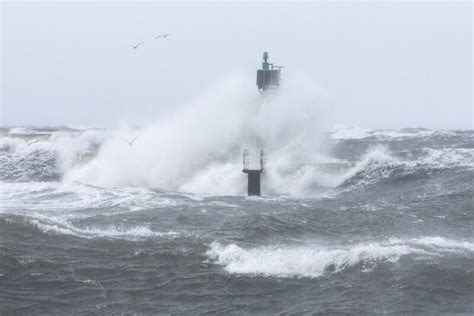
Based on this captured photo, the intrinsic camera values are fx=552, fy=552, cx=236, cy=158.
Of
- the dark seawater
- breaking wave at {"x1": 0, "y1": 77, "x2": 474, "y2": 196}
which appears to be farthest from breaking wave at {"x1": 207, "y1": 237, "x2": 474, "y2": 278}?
breaking wave at {"x1": 0, "y1": 77, "x2": 474, "y2": 196}

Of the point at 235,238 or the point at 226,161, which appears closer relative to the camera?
the point at 235,238

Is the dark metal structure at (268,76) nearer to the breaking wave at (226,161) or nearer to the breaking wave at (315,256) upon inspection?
the breaking wave at (226,161)

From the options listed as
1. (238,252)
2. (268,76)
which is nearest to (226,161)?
(268,76)

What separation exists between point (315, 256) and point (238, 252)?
1665 millimetres

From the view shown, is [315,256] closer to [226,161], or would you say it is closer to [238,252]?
[238,252]

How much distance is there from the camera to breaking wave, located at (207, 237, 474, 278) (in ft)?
36.3

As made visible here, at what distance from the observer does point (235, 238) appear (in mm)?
13258

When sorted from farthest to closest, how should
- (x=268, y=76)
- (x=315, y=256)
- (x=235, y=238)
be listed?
(x=268, y=76) → (x=235, y=238) → (x=315, y=256)

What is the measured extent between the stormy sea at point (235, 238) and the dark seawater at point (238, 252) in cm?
4

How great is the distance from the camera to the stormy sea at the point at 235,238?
9820 mm

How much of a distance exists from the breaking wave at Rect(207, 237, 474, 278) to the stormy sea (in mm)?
41

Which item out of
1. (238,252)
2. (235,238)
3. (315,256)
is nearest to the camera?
(315,256)

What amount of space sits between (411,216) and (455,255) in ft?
15.1

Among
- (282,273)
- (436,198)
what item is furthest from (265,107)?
(282,273)
